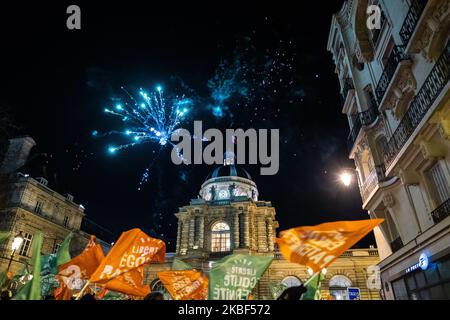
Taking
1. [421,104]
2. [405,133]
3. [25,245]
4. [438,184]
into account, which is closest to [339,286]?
[438,184]

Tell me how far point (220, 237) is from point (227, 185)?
386 inches

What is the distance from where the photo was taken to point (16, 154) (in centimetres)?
3953

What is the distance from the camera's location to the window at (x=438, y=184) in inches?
408

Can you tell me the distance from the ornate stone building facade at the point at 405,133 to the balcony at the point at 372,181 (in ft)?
0.16

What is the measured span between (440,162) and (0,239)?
58.5ft

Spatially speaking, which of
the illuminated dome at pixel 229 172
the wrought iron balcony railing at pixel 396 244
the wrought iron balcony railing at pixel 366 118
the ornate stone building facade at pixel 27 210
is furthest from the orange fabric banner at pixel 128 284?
the illuminated dome at pixel 229 172

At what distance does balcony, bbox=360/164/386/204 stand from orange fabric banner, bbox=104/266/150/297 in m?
11.2

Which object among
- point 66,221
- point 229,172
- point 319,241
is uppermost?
point 229,172

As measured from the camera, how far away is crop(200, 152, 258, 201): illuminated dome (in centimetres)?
4675

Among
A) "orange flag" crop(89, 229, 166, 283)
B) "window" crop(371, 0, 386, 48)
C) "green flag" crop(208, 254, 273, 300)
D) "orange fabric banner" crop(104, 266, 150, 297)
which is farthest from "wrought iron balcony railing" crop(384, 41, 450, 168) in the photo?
"orange fabric banner" crop(104, 266, 150, 297)

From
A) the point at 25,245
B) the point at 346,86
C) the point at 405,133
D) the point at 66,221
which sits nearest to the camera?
the point at 405,133

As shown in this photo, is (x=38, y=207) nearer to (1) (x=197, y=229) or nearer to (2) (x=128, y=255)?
(1) (x=197, y=229)
